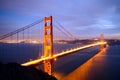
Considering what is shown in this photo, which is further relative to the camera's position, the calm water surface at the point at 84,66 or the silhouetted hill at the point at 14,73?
the calm water surface at the point at 84,66

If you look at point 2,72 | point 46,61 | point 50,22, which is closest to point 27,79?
point 2,72

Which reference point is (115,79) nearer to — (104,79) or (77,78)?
(104,79)

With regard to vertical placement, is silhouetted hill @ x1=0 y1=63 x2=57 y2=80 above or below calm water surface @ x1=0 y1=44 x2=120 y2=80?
above

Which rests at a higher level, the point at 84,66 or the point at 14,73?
the point at 14,73

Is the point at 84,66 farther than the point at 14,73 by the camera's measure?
Yes

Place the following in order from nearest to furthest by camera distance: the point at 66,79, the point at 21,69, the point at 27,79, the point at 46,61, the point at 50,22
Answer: the point at 27,79 → the point at 21,69 → the point at 46,61 → the point at 50,22 → the point at 66,79

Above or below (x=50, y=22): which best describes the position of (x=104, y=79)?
below

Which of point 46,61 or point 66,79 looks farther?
point 66,79

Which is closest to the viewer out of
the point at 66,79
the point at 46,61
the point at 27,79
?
the point at 27,79

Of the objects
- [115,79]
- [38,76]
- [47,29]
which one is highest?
[47,29]

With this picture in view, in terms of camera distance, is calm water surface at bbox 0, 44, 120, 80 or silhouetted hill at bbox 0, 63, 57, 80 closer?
silhouetted hill at bbox 0, 63, 57, 80

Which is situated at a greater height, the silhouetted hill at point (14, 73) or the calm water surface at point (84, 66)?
the silhouetted hill at point (14, 73)
